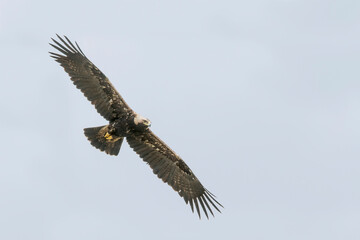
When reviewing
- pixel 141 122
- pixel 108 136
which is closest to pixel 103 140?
pixel 108 136

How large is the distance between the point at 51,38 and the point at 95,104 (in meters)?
2.50

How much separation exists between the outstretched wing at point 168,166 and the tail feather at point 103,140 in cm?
62

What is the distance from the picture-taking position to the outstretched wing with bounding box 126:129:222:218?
68.9ft

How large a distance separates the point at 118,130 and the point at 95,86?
5.05ft

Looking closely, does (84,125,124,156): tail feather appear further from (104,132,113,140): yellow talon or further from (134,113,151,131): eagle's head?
(134,113,151,131): eagle's head

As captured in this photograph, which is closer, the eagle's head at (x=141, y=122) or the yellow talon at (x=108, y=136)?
the eagle's head at (x=141, y=122)

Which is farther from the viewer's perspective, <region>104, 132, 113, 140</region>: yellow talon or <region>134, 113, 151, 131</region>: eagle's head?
<region>104, 132, 113, 140</region>: yellow talon

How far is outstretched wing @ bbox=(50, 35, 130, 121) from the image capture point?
65.9 ft

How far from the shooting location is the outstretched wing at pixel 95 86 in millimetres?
20094

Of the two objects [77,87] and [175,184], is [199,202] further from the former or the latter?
[77,87]

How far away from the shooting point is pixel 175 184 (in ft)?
69.2

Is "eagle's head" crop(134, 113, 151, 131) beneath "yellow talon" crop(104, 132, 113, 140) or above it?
above

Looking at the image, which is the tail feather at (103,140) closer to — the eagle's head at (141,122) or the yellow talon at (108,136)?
the yellow talon at (108,136)

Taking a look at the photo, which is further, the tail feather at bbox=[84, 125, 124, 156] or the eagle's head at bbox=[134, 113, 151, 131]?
the tail feather at bbox=[84, 125, 124, 156]
